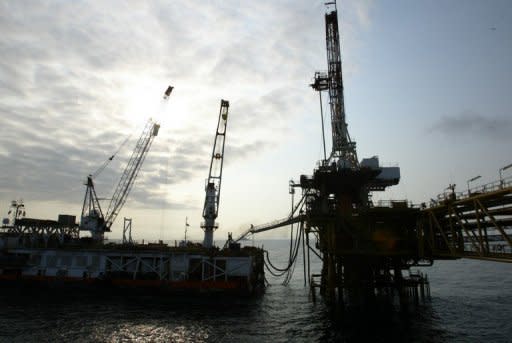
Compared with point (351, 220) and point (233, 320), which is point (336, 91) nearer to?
point (351, 220)

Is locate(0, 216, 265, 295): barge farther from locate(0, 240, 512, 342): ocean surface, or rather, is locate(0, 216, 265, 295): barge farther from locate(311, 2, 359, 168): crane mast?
locate(311, 2, 359, 168): crane mast

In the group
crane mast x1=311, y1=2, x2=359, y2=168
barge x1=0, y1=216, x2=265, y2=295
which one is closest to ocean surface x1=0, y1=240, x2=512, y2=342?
barge x1=0, y1=216, x2=265, y2=295

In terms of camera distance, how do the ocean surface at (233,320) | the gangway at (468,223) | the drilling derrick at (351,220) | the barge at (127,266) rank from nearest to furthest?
the gangway at (468,223)
the ocean surface at (233,320)
the drilling derrick at (351,220)
the barge at (127,266)

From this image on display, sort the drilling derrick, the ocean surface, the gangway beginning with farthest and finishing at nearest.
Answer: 1. the drilling derrick
2. the ocean surface
3. the gangway

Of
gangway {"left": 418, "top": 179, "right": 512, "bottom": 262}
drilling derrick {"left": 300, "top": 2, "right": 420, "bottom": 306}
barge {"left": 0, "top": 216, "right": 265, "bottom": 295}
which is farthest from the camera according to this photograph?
barge {"left": 0, "top": 216, "right": 265, "bottom": 295}

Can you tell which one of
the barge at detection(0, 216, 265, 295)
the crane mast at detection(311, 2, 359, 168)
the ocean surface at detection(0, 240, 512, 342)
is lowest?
the ocean surface at detection(0, 240, 512, 342)

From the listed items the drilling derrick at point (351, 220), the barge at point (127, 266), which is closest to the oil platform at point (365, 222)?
the drilling derrick at point (351, 220)

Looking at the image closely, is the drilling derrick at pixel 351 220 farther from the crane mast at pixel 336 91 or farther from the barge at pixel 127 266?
the barge at pixel 127 266

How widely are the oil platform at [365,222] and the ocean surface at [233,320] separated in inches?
225

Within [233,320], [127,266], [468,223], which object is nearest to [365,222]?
[468,223]

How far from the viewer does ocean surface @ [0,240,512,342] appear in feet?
123

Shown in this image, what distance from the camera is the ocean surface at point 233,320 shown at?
37.5m

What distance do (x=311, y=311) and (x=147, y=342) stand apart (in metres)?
24.3

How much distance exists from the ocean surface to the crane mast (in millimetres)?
26444
